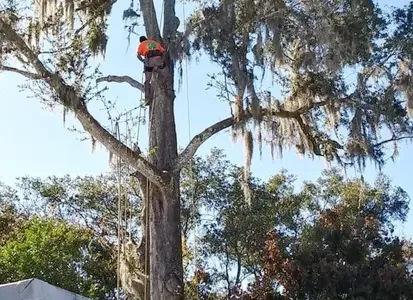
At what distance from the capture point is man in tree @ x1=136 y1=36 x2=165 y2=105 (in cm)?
884

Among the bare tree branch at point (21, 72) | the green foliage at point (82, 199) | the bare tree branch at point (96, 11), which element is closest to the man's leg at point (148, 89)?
the bare tree branch at point (96, 11)

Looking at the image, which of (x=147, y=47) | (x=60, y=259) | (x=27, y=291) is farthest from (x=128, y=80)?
(x=60, y=259)

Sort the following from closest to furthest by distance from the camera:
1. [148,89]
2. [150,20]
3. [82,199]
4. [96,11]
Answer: [148,89]
[150,20]
[96,11]
[82,199]

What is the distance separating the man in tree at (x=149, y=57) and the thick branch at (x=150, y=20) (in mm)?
→ 351

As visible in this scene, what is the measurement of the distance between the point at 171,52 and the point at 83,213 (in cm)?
961

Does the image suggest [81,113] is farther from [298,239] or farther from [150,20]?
[298,239]

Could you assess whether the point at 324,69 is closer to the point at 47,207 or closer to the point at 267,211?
the point at 267,211

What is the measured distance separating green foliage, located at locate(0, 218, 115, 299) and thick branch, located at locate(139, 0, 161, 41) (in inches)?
224

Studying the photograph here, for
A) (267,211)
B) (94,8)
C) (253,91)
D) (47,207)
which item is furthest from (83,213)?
(253,91)

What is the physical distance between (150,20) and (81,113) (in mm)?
1789

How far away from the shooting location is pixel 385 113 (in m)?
9.31

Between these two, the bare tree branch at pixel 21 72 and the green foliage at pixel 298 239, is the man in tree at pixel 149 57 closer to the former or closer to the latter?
the bare tree branch at pixel 21 72

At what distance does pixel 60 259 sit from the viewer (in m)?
13.4

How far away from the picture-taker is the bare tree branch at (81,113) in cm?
841
